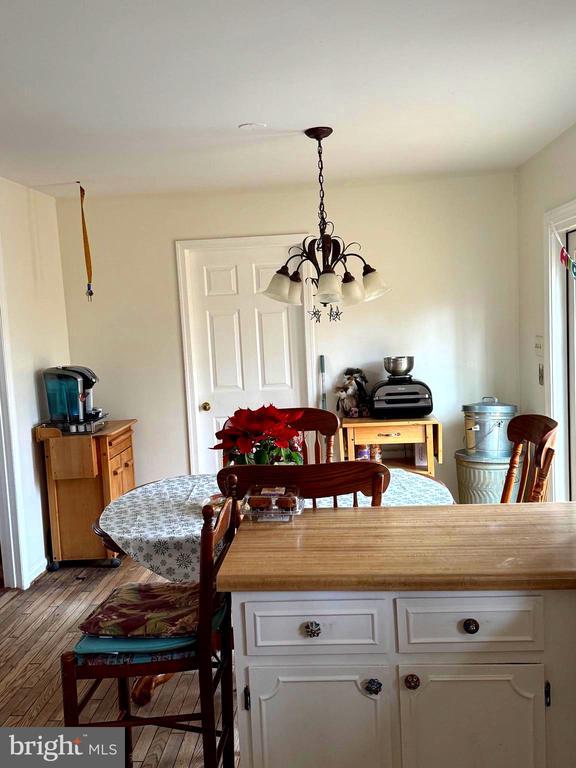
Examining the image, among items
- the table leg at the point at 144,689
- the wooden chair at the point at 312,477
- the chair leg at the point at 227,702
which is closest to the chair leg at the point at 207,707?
the chair leg at the point at 227,702

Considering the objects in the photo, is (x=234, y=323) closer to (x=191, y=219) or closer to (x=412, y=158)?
(x=191, y=219)

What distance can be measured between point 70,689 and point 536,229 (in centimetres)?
357

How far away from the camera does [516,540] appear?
1.79 m

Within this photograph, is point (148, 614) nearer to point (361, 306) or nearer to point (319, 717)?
point (319, 717)

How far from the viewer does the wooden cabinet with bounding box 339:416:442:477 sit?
4344mm

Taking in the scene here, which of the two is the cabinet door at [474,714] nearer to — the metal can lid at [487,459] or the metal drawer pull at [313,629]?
the metal drawer pull at [313,629]

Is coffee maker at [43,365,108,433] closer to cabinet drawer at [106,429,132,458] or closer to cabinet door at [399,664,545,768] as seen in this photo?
cabinet drawer at [106,429,132,458]

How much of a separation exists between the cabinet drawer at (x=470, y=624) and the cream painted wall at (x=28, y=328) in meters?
2.94

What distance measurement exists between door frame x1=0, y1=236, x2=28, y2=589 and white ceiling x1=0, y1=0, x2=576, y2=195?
928 mm

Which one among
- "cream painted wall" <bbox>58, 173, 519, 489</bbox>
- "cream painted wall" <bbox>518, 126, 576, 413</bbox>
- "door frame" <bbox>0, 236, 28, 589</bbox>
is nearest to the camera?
"cream painted wall" <bbox>518, 126, 576, 413</bbox>

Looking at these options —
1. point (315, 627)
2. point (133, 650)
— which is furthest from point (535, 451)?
point (133, 650)

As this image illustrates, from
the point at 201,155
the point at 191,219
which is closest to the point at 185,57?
the point at 201,155

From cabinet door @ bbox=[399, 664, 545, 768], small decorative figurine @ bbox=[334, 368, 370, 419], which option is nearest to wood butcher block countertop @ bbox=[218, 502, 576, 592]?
cabinet door @ bbox=[399, 664, 545, 768]

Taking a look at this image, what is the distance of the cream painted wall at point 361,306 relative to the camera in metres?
4.62
